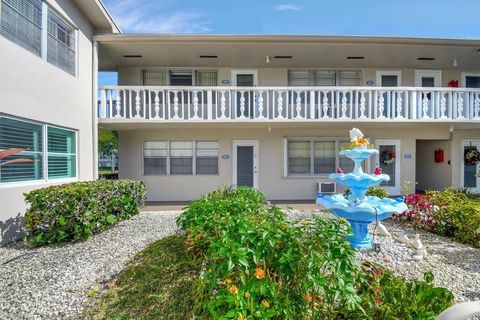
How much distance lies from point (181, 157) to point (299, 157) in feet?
16.9

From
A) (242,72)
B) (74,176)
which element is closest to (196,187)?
(74,176)

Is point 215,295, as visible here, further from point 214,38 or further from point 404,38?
point 404,38

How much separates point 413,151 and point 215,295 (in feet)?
39.1

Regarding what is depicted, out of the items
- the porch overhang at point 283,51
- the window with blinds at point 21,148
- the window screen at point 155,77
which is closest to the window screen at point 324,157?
the porch overhang at point 283,51

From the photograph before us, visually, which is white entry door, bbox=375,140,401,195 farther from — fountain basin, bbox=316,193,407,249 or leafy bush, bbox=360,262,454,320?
leafy bush, bbox=360,262,454,320

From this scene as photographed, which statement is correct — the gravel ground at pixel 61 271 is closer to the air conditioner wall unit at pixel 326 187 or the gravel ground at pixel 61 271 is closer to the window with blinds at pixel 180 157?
the window with blinds at pixel 180 157

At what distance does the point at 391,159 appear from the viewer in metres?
10.5

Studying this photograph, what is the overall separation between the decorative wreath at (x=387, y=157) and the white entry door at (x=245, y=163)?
563 cm

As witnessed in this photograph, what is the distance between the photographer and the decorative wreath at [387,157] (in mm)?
10469

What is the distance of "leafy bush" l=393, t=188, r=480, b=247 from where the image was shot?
16.3ft

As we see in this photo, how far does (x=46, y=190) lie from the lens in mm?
5102

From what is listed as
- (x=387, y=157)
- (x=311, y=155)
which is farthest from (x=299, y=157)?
(x=387, y=157)

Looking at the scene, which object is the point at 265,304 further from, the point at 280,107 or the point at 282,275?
the point at 280,107

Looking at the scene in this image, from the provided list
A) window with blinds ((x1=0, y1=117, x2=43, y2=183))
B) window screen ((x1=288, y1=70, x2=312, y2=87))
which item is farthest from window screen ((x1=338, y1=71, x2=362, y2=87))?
window with blinds ((x1=0, y1=117, x2=43, y2=183))
